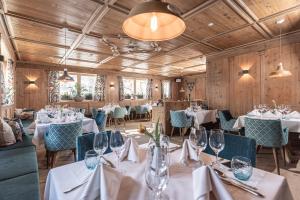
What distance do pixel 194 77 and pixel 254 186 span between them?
35.6 feet

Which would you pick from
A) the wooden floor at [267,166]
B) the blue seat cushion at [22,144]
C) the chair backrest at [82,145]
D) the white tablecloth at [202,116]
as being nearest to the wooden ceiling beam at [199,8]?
the chair backrest at [82,145]

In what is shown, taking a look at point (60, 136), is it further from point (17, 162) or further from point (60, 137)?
point (17, 162)

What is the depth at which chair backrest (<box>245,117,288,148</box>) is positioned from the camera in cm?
278

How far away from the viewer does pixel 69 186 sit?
94 cm

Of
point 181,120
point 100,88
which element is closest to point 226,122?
point 181,120

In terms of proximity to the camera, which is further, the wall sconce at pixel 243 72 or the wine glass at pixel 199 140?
the wall sconce at pixel 243 72

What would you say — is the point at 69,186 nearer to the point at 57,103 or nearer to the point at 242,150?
the point at 242,150

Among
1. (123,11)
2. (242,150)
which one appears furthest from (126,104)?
(242,150)

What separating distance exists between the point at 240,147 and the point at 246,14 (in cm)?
284

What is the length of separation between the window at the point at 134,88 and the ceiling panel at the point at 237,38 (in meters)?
6.00

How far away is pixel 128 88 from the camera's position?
10203mm

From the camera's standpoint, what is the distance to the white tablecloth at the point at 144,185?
84 cm

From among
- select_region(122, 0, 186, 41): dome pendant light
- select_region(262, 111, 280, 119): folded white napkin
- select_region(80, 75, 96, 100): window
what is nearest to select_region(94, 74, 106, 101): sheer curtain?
select_region(80, 75, 96, 100): window

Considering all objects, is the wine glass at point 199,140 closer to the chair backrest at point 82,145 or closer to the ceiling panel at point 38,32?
the chair backrest at point 82,145
